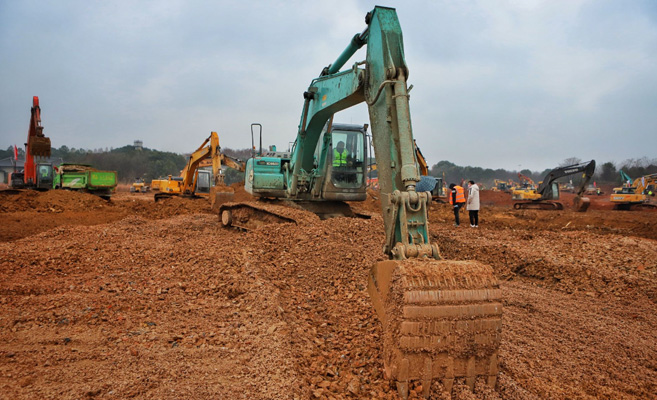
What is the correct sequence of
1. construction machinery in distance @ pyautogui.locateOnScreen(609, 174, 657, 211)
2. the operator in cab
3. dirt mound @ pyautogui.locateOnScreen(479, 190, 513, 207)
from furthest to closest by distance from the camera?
1. dirt mound @ pyautogui.locateOnScreen(479, 190, 513, 207)
2. construction machinery in distance @ pyautogui.locateOnScreen(609, 174, 657, 211)
3. the operator in cab

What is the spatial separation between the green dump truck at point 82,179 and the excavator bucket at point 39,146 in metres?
2.39

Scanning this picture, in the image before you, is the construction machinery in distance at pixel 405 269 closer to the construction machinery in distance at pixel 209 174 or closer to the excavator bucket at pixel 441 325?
the excavator bucket at pixel 441 325

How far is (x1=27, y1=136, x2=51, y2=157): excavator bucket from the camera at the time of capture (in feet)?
51.6

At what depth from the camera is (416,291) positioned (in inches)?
111

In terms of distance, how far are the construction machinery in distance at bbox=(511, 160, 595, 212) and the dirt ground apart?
44.9 feet

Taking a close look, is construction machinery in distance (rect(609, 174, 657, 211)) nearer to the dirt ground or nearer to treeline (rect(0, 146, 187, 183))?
the dirt ground

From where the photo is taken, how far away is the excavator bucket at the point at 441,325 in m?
2.77

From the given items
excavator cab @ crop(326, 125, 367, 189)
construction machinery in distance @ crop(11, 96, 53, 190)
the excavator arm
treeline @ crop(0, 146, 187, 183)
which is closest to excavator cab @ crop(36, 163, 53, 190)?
construction machinery in distance @ crop(11, 96, 53, 190)

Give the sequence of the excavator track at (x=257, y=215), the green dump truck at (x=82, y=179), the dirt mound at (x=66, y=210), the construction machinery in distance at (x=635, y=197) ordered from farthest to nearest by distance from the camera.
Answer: the construction machinery in distance at (x=635, y=197)
the green dump truck at (x=82, y=179)
the dirt mound at (x=66, y=210)
the excavator track at (x=257, y=215)

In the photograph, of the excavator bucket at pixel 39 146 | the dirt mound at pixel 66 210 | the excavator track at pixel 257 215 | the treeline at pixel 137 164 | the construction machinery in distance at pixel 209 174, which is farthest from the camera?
the treeline at pixel 137 164

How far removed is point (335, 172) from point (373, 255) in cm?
334

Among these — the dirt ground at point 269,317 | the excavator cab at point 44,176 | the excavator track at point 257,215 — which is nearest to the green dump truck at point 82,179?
the excavator cab at point 44,176

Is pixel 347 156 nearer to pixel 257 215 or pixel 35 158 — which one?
pixel 257 215

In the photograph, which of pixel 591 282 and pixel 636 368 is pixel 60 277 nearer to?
pixel 636 368
